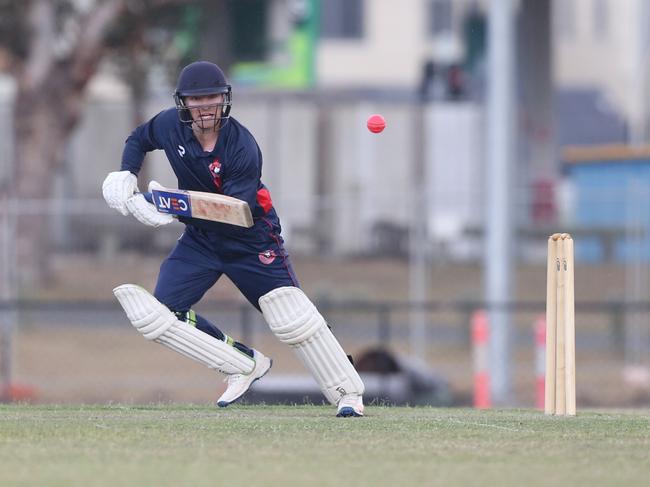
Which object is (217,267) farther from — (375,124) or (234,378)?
(375,124)

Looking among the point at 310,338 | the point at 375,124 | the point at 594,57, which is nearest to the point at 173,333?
the point at 310,338

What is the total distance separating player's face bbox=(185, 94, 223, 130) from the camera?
25.3 feet

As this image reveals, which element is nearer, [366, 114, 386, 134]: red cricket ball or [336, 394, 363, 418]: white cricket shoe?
[336, 394, 363, 418]: white cricket shoe

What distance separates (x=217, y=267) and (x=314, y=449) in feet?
5.58

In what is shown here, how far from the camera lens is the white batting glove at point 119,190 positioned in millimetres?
7848

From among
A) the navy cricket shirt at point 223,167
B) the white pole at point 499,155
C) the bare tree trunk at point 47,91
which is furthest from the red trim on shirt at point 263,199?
the bare tree trunk at point 47,91

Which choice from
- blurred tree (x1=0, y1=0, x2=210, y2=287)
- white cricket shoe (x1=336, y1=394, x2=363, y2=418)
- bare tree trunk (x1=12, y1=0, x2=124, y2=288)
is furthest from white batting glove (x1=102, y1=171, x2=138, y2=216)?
blurred tree (x1=0, y1=0, x2=210, y2=287)

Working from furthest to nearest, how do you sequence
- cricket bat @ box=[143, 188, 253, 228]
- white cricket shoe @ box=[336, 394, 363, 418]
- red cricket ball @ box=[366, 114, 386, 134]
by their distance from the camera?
1. red cricket ball @ box=[366, 114, 386, 134]
2. white cricket shoe @ box=[336, 394, 363, 418]
3. cricket bat @ box=[143, 188, 253, 228]

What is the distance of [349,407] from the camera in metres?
8.09

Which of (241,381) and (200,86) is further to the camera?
(241,381)

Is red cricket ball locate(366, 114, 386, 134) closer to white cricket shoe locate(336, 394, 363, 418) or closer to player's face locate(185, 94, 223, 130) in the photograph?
player's face locate(185, 94, 223, 130)

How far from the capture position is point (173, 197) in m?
7.64

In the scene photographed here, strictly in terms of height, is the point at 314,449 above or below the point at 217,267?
below

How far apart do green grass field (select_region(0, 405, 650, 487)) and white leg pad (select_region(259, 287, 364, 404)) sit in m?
0.22
